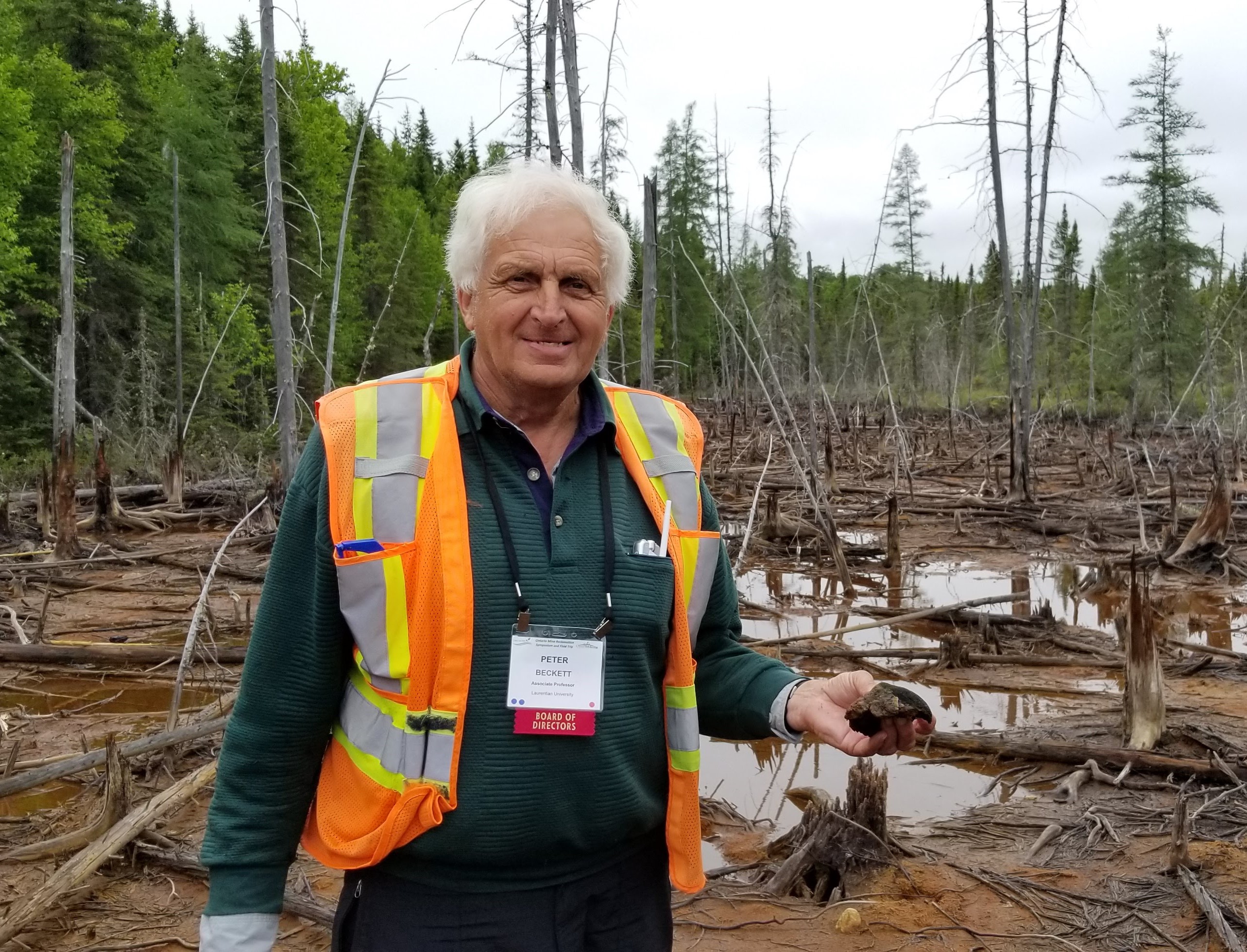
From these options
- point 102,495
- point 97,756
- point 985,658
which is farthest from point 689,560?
point 102,495

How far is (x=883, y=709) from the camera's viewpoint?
1766mm

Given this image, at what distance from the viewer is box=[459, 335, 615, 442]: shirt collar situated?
1.85 meters

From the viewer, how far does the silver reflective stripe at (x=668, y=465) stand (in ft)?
6.52

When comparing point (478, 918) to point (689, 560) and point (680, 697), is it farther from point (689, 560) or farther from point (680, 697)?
point (689, 560)

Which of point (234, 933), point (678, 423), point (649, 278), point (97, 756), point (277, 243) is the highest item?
point (277, 243)

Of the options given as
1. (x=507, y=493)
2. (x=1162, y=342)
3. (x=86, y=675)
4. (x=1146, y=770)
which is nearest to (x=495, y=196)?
(x=507, y=493)

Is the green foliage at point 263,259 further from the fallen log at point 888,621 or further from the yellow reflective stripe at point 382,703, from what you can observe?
the yellow reflective stripe at point 382,703

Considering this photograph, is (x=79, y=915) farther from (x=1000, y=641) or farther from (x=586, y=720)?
(x=1000, y=641)

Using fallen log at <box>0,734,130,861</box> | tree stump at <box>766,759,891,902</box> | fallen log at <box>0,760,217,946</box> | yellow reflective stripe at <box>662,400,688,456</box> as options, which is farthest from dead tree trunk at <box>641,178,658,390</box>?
yellow reflective stripe at <box>662,400,688,456</box>

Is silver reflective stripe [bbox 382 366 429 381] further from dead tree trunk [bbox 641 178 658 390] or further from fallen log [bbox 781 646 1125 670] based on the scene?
dead tree trunk [bbox 641 178 658 390]

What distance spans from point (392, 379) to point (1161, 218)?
Result: 1457 inches

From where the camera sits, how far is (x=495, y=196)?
6.46ft

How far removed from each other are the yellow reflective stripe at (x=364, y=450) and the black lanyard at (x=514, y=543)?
0.18 metres

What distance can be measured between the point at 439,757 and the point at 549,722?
0.64 feet
